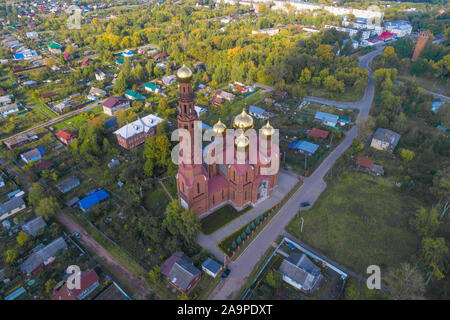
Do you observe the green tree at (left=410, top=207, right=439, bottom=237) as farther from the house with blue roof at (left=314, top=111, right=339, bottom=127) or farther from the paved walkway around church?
the house with blue roof at (left=314, top=111, right=339, bottom=127)

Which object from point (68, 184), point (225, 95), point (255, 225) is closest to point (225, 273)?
point (255, 225)

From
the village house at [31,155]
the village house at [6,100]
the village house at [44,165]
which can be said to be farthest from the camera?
the village house at [6,100]

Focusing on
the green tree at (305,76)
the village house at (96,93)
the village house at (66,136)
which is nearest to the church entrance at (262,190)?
the village house at (66,136)

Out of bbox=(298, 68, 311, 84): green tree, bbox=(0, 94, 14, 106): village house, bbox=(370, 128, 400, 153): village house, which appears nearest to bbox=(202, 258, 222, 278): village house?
bbox=(370, 128, 400, 153): village house

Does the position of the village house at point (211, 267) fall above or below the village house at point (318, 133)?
below

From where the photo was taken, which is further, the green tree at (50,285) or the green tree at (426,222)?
the green tree at (426,222)

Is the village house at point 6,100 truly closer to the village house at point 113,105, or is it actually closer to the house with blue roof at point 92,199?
the village house at point 113,105

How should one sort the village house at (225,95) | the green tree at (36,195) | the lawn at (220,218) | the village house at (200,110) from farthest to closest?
the village house at (225,95)
the village house at (200,110)
the green tree at (36,195)
the lawn at (220,218)
